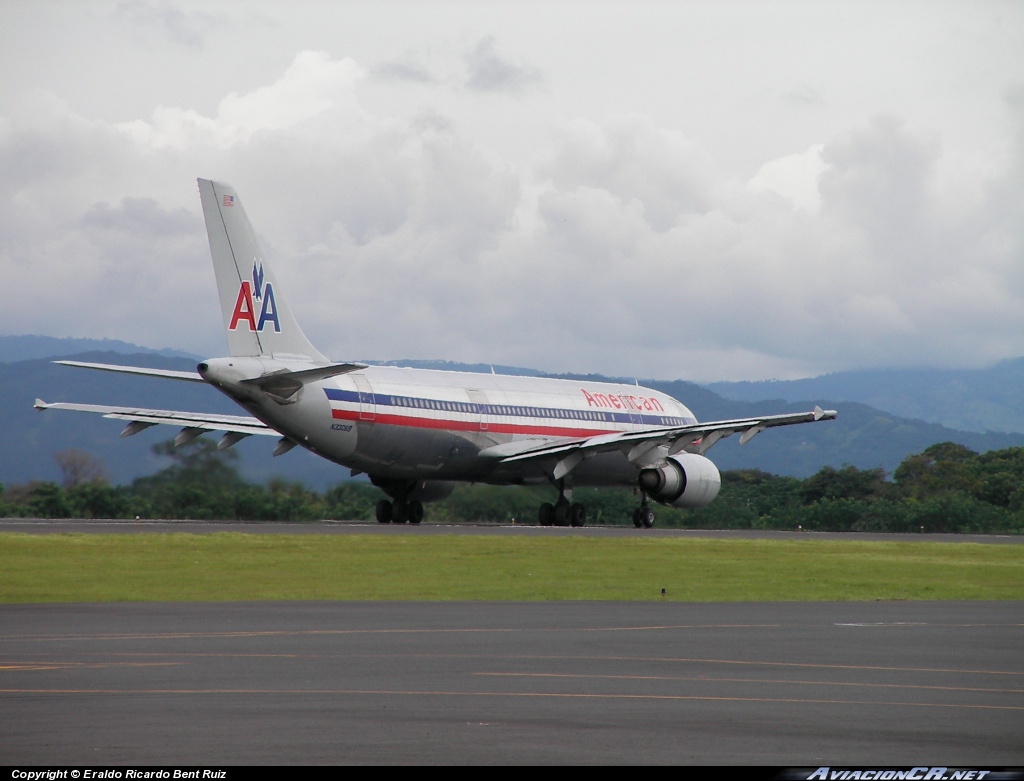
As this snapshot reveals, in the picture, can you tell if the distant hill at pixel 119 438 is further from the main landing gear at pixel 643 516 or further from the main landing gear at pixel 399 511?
the main landing gear at pixel 643 516

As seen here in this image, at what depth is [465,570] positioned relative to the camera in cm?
3036

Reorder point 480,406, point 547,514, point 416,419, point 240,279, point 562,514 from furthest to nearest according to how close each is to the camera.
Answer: point 547,514
point 562,514
point 480,406
point 416,419
point 240,279

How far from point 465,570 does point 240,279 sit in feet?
51.4

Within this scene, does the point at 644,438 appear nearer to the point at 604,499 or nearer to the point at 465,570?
the point at 604,499

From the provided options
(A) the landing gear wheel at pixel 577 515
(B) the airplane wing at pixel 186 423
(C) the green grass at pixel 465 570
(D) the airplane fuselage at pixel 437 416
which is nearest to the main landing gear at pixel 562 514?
(A) the landing gear wheel at pixel 577 515

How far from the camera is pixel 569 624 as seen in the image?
20109 mm

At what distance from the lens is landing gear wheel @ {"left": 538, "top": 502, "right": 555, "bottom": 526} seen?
5394 cm

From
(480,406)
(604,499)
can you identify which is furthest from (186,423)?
(604,499)

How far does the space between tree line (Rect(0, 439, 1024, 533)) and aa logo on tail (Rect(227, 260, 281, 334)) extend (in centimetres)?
739

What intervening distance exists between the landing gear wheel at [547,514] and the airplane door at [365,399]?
32.7ft

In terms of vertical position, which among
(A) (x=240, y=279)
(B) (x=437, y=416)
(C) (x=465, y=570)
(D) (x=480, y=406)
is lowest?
(C) (x=465, y=570)

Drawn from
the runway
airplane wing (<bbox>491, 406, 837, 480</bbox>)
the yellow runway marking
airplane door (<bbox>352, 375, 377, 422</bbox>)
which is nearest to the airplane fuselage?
airplane door (<bbox>352, 375, 377, 422</bbox>)
